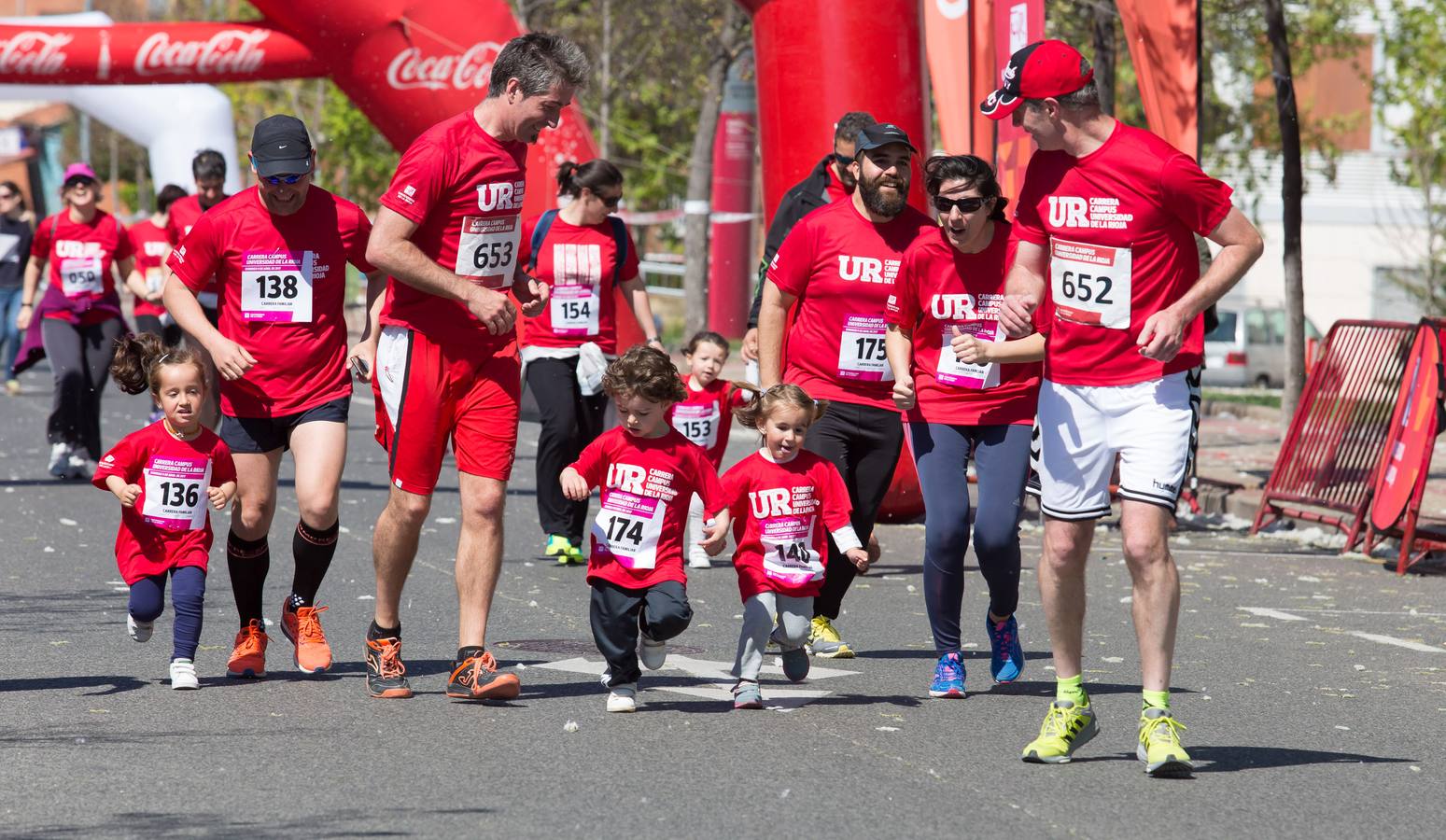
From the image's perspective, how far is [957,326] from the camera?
23.5 ft

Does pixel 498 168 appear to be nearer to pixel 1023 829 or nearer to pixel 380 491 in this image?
pixel 1023 829

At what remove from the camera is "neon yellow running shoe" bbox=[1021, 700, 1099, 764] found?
19.1 ft

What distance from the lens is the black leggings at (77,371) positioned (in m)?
13.4

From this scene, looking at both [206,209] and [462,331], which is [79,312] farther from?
[462,331]

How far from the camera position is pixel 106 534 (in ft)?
36.0

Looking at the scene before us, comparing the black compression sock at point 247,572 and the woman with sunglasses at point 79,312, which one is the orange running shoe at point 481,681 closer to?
the black compression sock at point 247,572

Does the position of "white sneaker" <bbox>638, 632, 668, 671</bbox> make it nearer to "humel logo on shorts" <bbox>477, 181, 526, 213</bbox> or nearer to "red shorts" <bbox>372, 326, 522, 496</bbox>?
"red shorts" <bbox>372, 326, 522, 496</bbox>

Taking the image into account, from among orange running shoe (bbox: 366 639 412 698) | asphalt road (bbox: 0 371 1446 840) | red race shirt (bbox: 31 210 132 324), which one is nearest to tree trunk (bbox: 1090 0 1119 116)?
red race shirt (bbox: 31 210 132 324)

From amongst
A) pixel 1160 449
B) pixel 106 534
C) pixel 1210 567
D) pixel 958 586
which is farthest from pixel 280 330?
pixel 1210 567

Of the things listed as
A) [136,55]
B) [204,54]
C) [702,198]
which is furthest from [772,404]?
[702,198]

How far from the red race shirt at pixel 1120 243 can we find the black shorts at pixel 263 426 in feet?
8.48

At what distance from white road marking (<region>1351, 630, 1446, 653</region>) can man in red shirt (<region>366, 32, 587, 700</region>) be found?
3.82m

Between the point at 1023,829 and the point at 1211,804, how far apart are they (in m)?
0.60

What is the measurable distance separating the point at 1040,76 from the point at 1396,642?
3.81 meters
